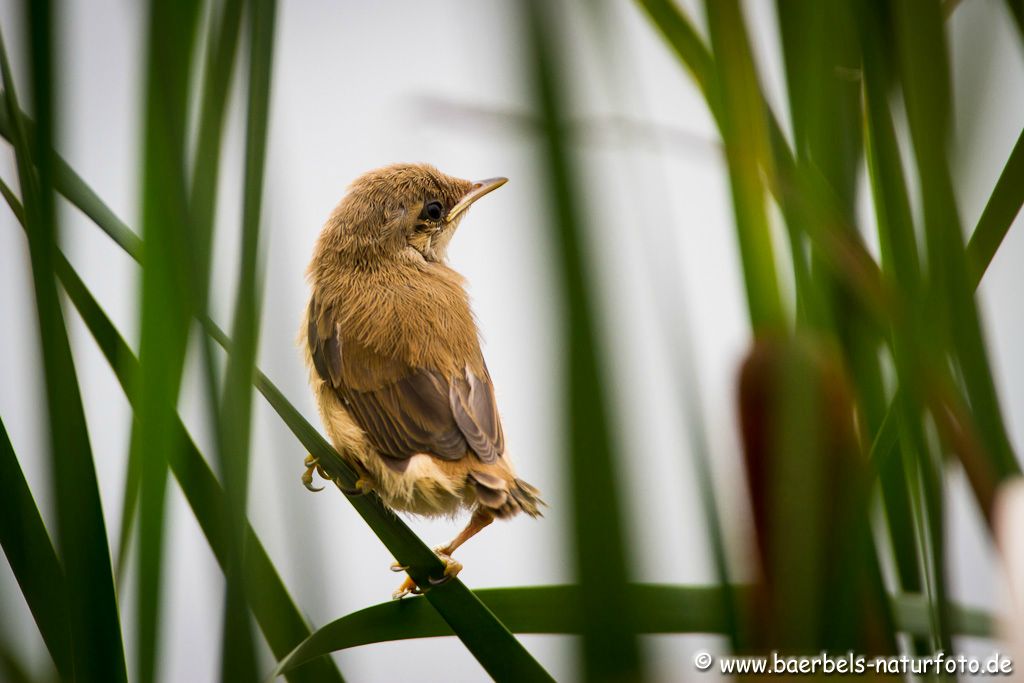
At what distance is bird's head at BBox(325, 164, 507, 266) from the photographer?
2775mm

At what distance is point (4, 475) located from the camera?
138 centimetres

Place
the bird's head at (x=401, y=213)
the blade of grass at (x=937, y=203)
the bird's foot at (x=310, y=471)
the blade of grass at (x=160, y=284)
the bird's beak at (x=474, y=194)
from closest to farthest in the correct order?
the blade of grass at (x=160, y=284)
the blade of grass at (x=937, y=203)
the bird's foot at (x=310, y=471)
the bird's head at (x=401, y=213)
the bird's beak at (x=474, y=194)

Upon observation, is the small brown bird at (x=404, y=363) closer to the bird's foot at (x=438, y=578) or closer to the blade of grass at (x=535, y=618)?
the bird's foot at (x=438, y=578)

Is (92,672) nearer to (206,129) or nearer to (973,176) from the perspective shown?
(206,129)

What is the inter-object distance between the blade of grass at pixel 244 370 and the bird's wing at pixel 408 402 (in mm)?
992

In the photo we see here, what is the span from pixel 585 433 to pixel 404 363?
60.1 inches

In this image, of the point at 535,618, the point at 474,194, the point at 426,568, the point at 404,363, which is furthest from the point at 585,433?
A: the point at 474,194

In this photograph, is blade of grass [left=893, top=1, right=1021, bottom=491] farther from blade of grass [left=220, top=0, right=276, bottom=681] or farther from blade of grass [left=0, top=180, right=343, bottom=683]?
blade of grass [left=0, top=180, right=343, bottom=683]

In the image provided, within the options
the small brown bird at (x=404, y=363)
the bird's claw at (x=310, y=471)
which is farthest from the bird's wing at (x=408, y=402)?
the bird's claw at (x=310, y=471)

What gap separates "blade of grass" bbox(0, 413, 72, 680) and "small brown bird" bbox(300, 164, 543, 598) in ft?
2.39

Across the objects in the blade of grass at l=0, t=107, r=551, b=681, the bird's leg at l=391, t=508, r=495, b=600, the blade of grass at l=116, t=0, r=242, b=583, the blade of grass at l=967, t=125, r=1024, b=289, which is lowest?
the bird's leg at l=391, t=508, r=495, b=600

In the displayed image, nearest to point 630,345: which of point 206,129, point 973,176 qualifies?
Result: point 206,129

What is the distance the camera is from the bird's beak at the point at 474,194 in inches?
117

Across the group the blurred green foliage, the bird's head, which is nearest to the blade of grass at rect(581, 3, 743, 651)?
the blurred green foliage
